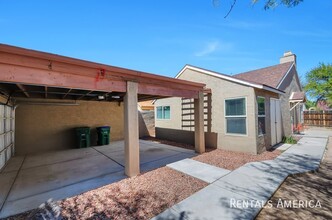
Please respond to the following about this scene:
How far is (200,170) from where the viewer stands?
520 cm

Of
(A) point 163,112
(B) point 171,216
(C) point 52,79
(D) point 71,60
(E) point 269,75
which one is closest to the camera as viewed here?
(B) point 171,216

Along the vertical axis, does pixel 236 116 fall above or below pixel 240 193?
above

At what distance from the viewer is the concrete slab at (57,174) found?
161 inches

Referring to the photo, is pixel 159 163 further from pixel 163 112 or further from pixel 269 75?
pixel 269 75

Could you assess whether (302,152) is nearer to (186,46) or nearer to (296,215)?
(296,215)

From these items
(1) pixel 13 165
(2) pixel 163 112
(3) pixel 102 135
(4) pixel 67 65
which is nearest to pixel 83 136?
(3) pixel 102 135

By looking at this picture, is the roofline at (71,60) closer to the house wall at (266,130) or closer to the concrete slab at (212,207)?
the concrete slab at (212,207)

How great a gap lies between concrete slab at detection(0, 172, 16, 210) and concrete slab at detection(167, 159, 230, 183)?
435cm

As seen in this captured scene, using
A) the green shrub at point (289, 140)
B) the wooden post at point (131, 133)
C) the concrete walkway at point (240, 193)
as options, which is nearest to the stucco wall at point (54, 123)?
the wooden post at point (131, 133)

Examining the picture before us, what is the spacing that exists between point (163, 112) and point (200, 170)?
23.1 feet

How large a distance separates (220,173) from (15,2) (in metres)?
7.80

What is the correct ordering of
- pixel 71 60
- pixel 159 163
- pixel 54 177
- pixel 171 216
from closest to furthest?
pixel 171 216, pixel 71 60, pixel 54 177, pixel 159 163

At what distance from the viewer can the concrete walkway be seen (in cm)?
299

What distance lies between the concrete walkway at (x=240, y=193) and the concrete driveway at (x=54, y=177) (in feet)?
7.40
